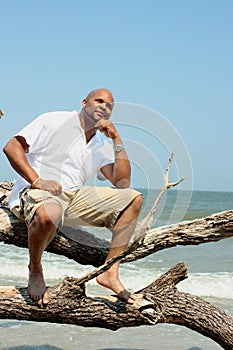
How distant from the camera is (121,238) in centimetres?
385

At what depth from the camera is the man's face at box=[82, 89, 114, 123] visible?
12.4ft

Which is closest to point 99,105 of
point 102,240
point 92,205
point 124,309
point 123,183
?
point 123,183

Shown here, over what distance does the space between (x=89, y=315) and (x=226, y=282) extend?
21.8 ft

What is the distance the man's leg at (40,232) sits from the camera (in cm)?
354

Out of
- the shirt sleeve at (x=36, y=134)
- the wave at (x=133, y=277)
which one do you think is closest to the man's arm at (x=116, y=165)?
the shirt sleeve at (x=36, y=134)

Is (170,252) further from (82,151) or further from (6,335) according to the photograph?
(82,151)

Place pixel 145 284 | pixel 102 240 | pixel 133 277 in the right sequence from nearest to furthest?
pixel 102 240
pixel 145 284
pixel 133 277

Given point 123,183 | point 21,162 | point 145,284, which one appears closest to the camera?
point 21,162

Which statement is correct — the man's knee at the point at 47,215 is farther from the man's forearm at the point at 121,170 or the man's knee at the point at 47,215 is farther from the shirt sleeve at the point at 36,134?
the man's forearm at the point at 121,170

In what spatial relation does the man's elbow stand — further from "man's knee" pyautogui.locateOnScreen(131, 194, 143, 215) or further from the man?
"man's knee" pyautogui.locateOnScreen(131, 194, 143, 215)

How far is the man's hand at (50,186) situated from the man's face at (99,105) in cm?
54

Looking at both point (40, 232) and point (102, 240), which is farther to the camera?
point (102, 240)

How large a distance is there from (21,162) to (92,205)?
0.60m

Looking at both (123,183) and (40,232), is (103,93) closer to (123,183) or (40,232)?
(123,183)
